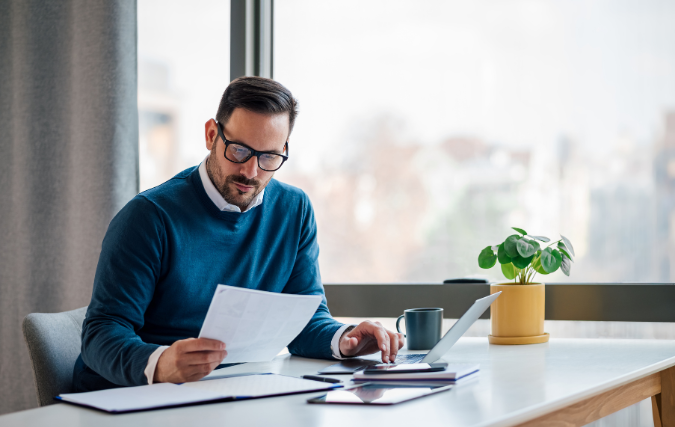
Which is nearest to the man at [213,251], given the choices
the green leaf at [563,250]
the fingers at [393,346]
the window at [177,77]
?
the fingers at [393,346]

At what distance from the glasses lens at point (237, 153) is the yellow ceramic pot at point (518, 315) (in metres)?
0.76

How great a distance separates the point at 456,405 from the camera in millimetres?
956

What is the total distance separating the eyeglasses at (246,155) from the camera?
5.04 ft

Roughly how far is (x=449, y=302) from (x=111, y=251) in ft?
3.73

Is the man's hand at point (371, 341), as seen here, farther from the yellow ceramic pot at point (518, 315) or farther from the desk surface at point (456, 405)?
the yellow ceramic pot at point (518, 315)

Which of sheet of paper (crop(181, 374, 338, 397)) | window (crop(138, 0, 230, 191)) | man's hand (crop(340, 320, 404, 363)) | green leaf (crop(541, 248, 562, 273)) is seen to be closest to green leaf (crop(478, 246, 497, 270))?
green leaf (crop(541, 248, 562, 273))

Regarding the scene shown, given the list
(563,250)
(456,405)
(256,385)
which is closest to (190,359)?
(256,385)

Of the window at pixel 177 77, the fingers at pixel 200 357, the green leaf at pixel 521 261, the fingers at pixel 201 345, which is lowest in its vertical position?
the fingers at pixel 200 357

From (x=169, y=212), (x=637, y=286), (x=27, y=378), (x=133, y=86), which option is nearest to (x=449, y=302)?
(x=637, y=286)

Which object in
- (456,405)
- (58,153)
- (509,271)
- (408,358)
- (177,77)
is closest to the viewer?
(456,405)

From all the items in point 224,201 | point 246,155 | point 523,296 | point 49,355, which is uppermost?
point 246,155

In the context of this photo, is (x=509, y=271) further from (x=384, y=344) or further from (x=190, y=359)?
(x=190, y=359)

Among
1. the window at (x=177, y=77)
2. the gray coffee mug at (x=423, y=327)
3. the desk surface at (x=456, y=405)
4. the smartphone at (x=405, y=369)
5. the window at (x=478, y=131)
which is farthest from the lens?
the window at (x=177, y=77)

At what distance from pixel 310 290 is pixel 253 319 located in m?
0.65
